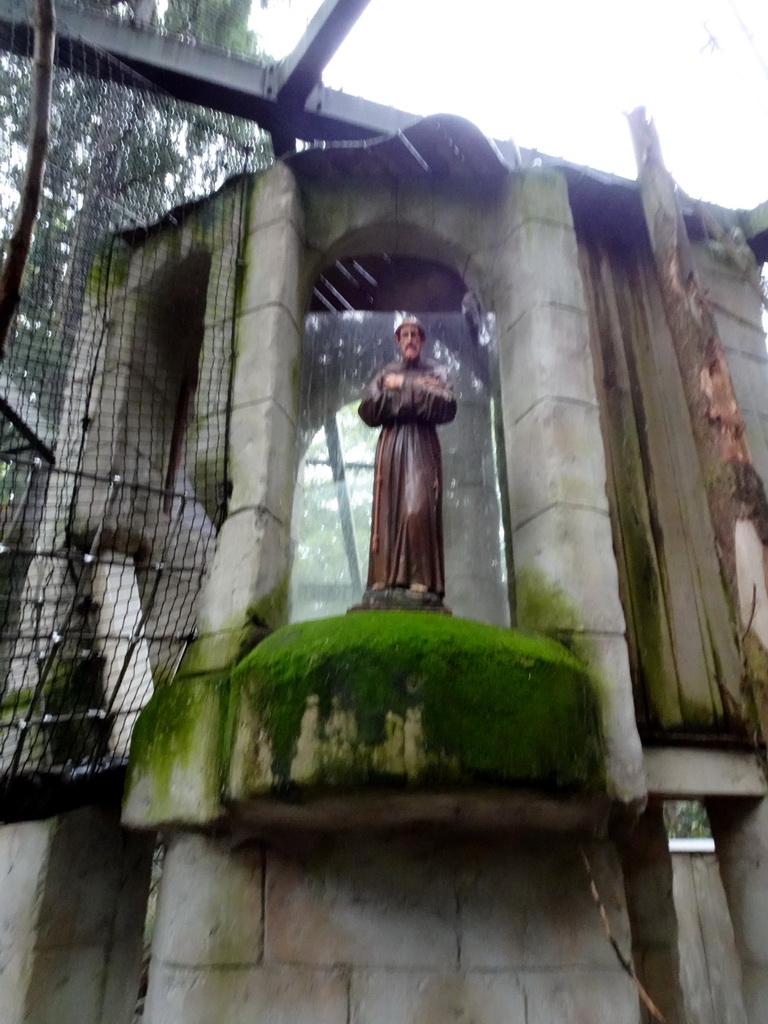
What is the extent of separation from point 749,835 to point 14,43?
20.0 feet

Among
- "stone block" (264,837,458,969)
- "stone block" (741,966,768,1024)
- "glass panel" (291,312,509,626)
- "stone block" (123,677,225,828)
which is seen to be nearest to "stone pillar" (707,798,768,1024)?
"stone block" (741,966,768,1024)

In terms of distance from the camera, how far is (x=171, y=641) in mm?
3361

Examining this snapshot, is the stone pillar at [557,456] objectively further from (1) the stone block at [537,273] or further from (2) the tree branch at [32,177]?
(2) the tree branch at [32,177]

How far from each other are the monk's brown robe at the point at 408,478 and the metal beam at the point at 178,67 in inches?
78.6

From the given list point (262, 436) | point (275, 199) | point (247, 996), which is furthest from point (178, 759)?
point (275, 199)

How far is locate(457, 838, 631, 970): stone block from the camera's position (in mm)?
2844

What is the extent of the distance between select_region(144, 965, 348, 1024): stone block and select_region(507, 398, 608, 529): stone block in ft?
7.12

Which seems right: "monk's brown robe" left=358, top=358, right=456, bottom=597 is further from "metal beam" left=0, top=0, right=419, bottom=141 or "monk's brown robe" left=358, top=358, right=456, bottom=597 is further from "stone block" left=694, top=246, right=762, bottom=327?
"stone block" left=694, top=246, right=762, bottom=327

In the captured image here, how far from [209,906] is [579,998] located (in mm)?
1455

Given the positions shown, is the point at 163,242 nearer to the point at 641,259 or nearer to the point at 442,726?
the point at 641,259

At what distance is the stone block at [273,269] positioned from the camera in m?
3.83

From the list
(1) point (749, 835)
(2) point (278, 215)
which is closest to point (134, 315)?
(2) point (278, 215)

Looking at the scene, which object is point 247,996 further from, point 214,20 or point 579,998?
point 214,20

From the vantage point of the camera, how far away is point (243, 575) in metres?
3.18
